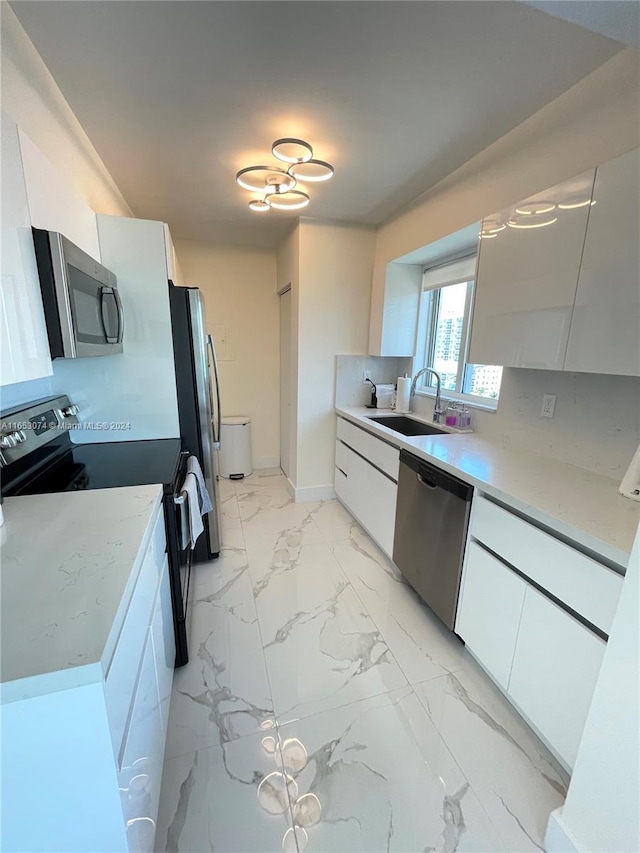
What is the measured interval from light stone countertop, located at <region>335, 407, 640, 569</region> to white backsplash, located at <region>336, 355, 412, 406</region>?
1.20 meters

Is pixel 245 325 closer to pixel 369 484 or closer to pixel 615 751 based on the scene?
pixel 369 484

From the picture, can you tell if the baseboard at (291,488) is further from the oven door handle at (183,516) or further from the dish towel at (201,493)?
the oven door handle at (183,516)

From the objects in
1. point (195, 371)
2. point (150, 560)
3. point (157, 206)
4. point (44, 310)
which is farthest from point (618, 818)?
point (157, 206)

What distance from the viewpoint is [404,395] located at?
304 centimetres

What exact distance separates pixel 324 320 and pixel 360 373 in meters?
0.59

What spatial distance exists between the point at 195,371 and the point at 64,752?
1700 mm

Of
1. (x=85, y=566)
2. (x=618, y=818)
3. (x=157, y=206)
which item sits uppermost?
(x=157, y=206)

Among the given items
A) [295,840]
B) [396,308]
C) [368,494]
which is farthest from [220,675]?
[396,308]

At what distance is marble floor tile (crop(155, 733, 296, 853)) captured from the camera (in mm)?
1090

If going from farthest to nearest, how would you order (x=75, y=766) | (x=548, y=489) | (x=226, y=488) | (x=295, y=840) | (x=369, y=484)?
(x=226, y=488) → (x=369, y=484) → (x=548, y=489) → (x=295, y=840) → (x=75, y=766)

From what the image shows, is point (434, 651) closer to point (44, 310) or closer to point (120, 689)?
point (120, 689)

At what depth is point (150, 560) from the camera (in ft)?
3.76

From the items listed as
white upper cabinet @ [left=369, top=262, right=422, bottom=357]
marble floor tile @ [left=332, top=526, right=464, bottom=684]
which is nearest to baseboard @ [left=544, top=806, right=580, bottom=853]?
marble floor tile @ [left=332, top=526, right=464, bottom=684]

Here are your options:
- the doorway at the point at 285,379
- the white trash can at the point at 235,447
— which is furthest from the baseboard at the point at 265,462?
the white trash can at the point at 235,447
